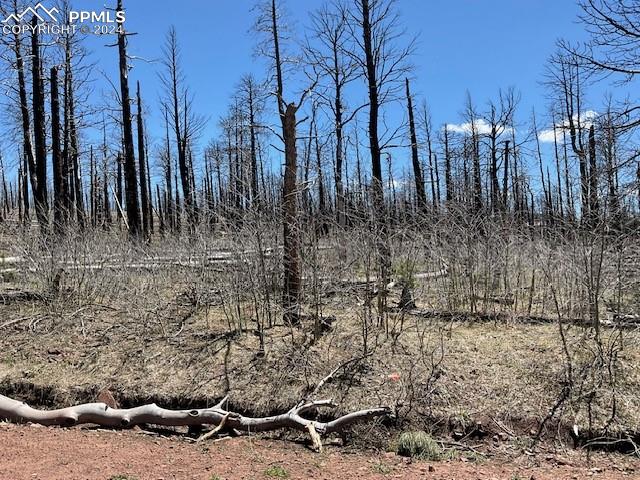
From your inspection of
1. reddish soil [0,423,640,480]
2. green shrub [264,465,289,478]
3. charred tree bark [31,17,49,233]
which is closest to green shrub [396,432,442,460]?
reddish soil [0,423,640,480]

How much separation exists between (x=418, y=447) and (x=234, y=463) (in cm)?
186

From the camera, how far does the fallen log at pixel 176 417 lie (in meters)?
6.00

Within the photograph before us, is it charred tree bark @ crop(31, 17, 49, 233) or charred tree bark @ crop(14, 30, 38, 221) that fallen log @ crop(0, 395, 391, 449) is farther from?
charred tree bark @ crop(14, 30, 38, 221)

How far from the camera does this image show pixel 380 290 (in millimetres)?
8086

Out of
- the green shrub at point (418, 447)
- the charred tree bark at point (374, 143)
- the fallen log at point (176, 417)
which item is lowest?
the green shrub at point (418, 447)

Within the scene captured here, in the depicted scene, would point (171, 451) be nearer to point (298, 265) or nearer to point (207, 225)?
point (298, 265)

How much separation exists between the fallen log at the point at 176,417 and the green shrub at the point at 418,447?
1.74 ft

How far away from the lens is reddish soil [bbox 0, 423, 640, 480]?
484cm

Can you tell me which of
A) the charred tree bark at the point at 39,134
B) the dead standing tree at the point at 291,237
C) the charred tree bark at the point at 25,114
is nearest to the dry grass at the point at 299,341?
the dead standing tree at the point at 291,237

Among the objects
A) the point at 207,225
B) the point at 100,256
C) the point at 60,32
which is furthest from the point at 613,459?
the point at 60,32

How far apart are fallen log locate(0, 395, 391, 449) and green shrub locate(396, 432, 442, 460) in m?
0.53

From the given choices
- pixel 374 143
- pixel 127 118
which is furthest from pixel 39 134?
pixel 374 143

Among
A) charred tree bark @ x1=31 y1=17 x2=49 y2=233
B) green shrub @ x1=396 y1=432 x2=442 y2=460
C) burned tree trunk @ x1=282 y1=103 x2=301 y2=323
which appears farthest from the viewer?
charred tree bark @ x1=31 y1=17 x2=49 y2=233

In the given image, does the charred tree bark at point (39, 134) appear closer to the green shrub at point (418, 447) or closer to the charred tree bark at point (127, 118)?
the charred tree bark at point (127, 118)
